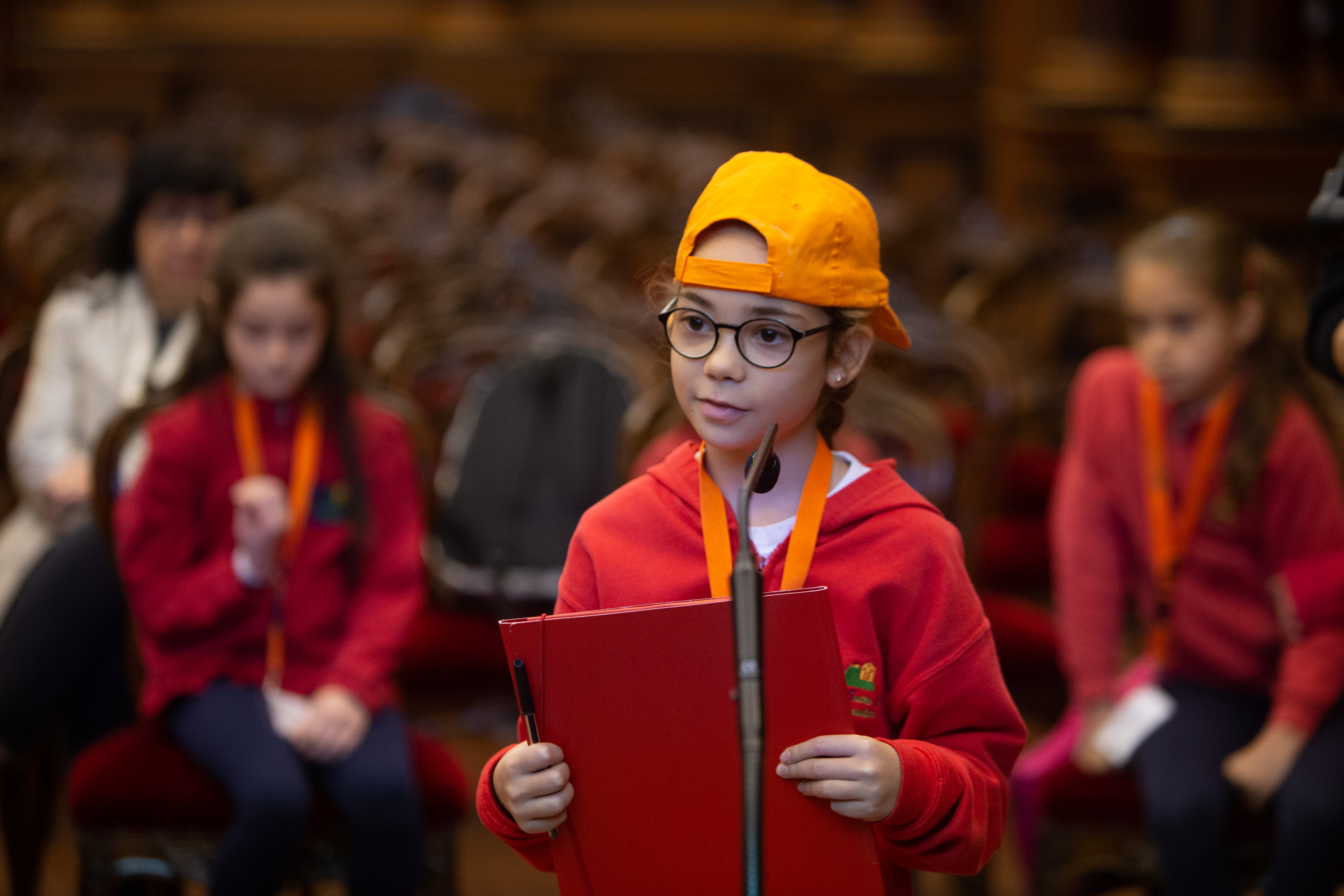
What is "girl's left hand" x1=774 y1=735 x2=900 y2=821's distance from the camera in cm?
101

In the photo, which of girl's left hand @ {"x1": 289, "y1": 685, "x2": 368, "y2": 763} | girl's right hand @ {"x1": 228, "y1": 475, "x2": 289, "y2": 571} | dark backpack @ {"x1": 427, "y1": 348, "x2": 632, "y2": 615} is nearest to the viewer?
girl's right hand @ {"x1": 228, "y1": 475, "x2": 289, "y2": 571}

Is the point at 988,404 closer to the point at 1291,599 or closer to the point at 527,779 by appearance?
the point at 1291,599

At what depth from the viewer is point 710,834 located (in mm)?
1061

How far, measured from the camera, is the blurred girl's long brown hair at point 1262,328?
198 cm

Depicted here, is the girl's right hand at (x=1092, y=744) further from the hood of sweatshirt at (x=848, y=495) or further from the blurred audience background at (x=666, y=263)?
the hood of sweatshirt at (x=848, y=495)

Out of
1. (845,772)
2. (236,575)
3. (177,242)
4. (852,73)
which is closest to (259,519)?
(236,575)

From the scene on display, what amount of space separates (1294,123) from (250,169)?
4.59 meters

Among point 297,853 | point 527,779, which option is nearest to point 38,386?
point 297,853

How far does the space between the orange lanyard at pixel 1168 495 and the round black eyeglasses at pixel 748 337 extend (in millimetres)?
1129

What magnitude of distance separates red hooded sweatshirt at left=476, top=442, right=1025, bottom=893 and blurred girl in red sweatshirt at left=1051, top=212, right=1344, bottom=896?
881 millimetres

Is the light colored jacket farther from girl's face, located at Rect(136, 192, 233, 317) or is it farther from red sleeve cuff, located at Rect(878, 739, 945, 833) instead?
red sleeve cuff, located at Rect(878, 739, 945, 833)

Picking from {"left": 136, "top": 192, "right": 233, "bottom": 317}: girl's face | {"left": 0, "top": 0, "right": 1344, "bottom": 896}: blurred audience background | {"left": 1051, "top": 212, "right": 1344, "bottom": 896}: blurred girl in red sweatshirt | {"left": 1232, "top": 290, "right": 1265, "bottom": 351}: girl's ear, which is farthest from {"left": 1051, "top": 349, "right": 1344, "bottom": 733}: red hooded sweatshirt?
{"left": 136, "top": 192, "right": 233, "bottom": 317}: girl's face

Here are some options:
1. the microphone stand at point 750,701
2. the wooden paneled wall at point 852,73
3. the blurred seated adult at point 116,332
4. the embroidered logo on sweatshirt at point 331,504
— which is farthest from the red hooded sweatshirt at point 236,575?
the wooden paneled wall at point 852,73

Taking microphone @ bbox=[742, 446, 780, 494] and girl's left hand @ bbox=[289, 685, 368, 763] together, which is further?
girl's left hand @ bbox=[289, 685, 368, 763]
